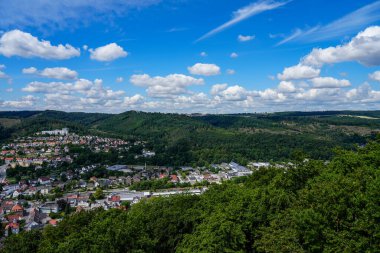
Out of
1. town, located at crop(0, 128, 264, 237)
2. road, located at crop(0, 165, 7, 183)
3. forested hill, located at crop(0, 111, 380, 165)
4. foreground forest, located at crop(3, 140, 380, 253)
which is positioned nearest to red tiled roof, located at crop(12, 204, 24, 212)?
town, located at crop(0, 128, 264, 237)

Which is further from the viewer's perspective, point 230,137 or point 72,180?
point 230,137

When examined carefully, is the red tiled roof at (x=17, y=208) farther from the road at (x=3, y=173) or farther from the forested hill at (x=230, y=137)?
the forested hill at (x=230, y=137)

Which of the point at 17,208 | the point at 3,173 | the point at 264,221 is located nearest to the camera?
the point at 264,221

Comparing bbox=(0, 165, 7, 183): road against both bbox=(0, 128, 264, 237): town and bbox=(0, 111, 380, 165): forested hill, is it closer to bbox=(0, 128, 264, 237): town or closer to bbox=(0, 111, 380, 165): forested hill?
bbox=(0, 128, 264, 237): town

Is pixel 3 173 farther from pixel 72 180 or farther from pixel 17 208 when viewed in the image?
pixel 17 208

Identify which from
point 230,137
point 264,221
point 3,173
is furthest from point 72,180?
point 230,137

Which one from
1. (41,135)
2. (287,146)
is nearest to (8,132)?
(41,135)
